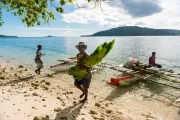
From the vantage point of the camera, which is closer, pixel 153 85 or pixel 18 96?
pixel 18 96

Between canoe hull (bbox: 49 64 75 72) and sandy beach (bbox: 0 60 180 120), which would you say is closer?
sandy beach (bbox: 0 60 180 120)

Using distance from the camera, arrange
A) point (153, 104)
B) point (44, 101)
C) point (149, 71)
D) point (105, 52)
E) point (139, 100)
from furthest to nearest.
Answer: point (149, 71) → point (139, 100) → point (153, 104) → point (44, 101) → point (105, 52)

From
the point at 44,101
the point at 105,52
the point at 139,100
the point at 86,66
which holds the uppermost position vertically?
the point at 105,52

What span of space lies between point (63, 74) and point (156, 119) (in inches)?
432

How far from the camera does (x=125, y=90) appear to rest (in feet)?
42.7

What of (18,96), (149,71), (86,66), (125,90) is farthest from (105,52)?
(149,71)

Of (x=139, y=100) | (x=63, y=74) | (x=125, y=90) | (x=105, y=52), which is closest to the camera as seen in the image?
(x=105, y=52)

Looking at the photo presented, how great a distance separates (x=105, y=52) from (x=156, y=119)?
150 inches

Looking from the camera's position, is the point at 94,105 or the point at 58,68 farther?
the point at 58,68

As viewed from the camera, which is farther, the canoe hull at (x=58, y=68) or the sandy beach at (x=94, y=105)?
the canoe hull at (x=58, y=68)

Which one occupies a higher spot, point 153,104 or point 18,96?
point 18,96

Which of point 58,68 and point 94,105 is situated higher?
point 58,68

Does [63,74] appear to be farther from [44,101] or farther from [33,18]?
[33,18]

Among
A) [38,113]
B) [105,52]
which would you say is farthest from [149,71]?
[38,113]
